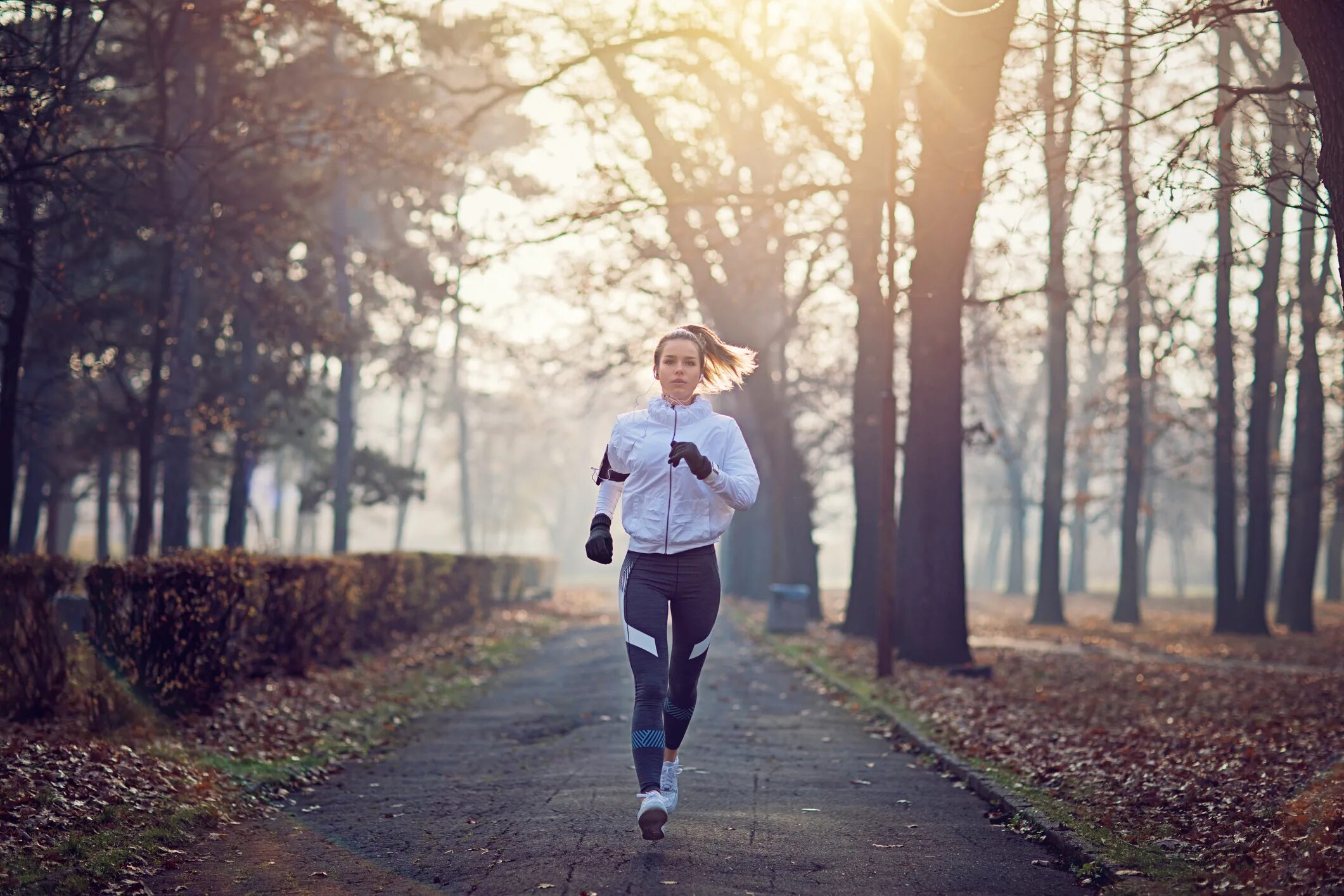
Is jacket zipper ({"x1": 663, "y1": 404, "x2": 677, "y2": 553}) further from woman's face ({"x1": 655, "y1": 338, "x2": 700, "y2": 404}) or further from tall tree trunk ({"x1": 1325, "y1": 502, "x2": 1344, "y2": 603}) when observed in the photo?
tall tree trunk ({"x1": 1325, "y1": 502, "x2": 1344, "y2": 603})

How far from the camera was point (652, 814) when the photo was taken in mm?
5727

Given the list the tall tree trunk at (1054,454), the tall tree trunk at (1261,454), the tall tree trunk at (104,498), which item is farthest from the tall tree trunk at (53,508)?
the tall tree trunk at (1261,454)

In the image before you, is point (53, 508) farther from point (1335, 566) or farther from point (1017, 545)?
point (1335, 566)

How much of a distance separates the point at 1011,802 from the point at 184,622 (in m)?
5.93

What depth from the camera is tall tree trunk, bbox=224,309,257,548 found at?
26.0m

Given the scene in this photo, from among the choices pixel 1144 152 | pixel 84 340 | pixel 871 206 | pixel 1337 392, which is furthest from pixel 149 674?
pixel 1337 392

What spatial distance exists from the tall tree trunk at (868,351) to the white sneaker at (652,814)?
9.65 metres

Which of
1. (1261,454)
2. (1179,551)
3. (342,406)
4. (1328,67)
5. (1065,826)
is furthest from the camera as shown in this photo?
(1179,551)

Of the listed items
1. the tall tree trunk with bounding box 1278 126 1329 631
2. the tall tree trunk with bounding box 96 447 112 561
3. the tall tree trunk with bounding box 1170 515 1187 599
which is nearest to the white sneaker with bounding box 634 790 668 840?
the tall tree trunk with bounding box 1278 126 1329 631

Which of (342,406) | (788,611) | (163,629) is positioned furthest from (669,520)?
(342,406)

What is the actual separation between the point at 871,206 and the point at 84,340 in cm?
1362

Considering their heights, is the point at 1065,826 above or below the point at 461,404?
below

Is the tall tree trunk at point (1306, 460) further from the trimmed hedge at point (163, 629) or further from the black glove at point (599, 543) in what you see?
the black glove at point (599, 543)

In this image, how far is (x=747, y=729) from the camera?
10609mm
